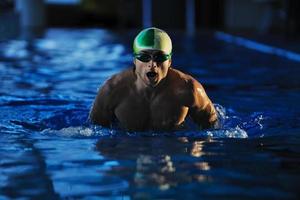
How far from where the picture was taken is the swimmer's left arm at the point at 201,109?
4.93m

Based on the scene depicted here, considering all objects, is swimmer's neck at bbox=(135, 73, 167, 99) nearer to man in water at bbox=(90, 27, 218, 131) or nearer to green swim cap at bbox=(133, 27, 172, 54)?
man in water at bbox=(90, 27, 218, 131)

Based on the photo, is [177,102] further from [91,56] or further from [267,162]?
[91,56]

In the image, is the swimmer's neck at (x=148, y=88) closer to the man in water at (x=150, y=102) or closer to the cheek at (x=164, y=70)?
the man in water at (x=150, y=102)

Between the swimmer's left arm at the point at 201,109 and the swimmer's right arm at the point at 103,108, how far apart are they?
621 millimetres

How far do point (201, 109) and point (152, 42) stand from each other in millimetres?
666

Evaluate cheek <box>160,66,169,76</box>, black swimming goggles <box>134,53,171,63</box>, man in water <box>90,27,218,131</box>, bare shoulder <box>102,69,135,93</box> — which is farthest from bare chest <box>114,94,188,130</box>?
black swimming goggles <box>134,53,171,63</box>

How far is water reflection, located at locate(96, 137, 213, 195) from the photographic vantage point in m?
3.66

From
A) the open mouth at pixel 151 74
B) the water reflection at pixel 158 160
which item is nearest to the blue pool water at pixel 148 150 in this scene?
the water reflection at pixel 158 160

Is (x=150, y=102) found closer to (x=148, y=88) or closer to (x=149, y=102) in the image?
(x=149, y=102)

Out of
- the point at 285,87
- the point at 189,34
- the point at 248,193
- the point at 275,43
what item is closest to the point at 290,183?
the point at 248,193

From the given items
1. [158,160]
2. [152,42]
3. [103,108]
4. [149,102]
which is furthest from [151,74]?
[158,160]

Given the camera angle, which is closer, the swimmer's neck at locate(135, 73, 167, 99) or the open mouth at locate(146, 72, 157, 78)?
the open mouth at locate(146, 72, 157, 78)

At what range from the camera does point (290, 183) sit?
3600 millimetres

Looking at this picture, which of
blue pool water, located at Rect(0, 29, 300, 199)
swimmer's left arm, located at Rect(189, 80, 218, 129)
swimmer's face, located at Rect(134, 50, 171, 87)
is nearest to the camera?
blue pool water, located at Rect(0, 29, 300, 199)
